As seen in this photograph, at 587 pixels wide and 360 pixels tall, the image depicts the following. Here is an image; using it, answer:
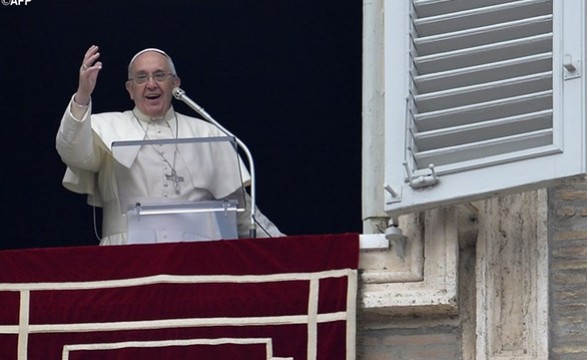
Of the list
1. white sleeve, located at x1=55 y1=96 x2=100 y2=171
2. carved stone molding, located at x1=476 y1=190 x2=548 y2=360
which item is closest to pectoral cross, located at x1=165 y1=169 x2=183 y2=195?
white sleeve, located at x1=55 y1=96 x2=100 y2=171

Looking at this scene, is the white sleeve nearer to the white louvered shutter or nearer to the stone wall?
the white louvered shutter

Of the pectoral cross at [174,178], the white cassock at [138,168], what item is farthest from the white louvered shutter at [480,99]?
the pectoral cross at [174,178]

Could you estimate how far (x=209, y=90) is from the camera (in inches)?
568

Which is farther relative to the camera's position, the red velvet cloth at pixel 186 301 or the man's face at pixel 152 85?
the man's face at pixel 152 85

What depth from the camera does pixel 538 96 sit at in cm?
1218

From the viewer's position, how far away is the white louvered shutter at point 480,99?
476 inches

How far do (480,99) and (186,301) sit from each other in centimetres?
115

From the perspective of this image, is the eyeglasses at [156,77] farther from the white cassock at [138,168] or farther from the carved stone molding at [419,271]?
the carved stone molding at [419,271]

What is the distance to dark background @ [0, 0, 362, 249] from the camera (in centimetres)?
1429

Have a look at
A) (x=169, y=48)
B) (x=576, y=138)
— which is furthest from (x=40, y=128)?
(x=576, y=138)

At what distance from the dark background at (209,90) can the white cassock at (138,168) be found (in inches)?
35.2

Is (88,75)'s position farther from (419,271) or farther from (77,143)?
(419,271)

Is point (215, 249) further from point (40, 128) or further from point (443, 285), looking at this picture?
point (40, 128)

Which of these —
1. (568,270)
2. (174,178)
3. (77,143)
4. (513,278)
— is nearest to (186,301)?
(174,178)
